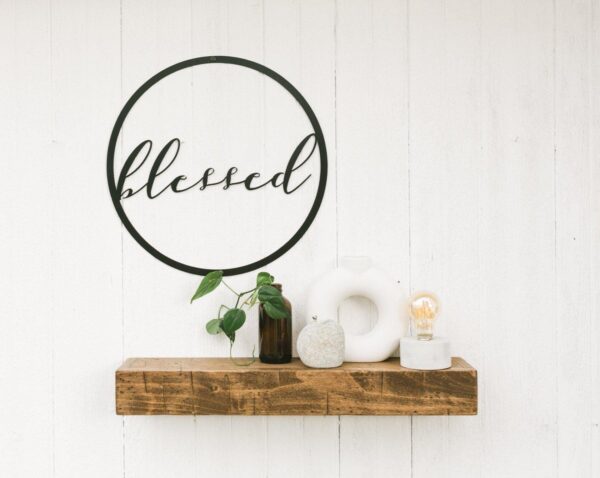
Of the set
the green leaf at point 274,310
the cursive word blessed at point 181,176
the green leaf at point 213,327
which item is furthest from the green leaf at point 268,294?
the cursive word blessed at point 181,176

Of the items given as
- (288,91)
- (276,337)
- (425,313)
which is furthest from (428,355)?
(288,91)

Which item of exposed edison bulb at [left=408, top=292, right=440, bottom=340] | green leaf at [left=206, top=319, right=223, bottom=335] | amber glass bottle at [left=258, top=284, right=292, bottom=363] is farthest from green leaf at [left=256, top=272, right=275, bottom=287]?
exposed edison bulb at [left=408, top=292, right=440, bottom=340]

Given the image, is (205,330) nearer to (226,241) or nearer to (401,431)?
(226,241)

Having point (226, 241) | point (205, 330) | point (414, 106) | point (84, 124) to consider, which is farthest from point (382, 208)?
point (84, 124)

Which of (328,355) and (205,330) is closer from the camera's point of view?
(328,355)

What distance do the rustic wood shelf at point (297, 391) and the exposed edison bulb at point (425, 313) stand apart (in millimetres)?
91

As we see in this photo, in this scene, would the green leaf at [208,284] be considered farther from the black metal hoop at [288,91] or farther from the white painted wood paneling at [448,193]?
the white painted wood paneling at [448,193]

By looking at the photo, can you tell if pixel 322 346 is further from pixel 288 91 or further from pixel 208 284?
pixel 288 91

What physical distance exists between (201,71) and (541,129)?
2.74 ft

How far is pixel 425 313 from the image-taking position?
1323mm

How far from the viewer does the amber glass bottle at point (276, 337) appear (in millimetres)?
1349

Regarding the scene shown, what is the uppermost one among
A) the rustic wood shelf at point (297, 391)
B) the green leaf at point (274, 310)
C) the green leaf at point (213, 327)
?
the green leaf at point (274, 310)

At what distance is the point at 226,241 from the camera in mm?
1444

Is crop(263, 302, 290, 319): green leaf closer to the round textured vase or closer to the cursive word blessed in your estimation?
the round textured vase
